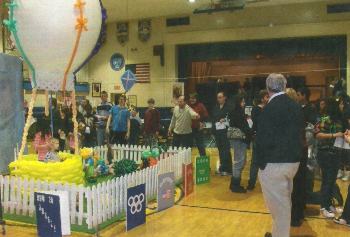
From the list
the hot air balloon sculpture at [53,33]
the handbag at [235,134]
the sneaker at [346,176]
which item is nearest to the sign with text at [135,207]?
the hot air balloon sculpture at [53,33]

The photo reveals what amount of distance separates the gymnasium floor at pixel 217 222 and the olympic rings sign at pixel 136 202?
209 millimetres

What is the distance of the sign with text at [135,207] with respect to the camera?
15.0ft

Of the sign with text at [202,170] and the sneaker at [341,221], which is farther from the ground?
the sign with text at [202,170]

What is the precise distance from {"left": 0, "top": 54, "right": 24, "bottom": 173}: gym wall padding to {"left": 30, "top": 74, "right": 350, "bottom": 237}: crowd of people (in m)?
0.85

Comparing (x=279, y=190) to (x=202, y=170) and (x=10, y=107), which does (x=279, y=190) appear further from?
(x=10, y=107)

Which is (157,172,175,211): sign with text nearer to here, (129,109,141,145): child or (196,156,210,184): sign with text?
(196,156,210,184): sign with text

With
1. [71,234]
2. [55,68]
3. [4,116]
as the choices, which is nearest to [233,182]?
[71,234]

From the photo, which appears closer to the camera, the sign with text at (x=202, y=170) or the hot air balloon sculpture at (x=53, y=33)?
the hot air balloon sculpture at (x=53, y=33)

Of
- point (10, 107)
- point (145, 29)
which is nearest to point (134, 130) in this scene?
point (10, 107)

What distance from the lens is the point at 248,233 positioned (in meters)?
4.52

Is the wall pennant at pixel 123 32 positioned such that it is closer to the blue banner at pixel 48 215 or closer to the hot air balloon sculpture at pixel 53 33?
the hot air balloon sculpture at pixel 53 33

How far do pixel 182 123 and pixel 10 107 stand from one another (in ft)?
10.2

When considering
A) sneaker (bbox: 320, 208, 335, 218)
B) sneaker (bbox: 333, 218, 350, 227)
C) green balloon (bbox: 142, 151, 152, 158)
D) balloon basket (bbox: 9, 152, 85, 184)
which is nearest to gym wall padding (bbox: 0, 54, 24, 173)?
balloon basket (bbox: 9, 152, 85, 184)

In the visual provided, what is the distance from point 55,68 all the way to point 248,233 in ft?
9.18
